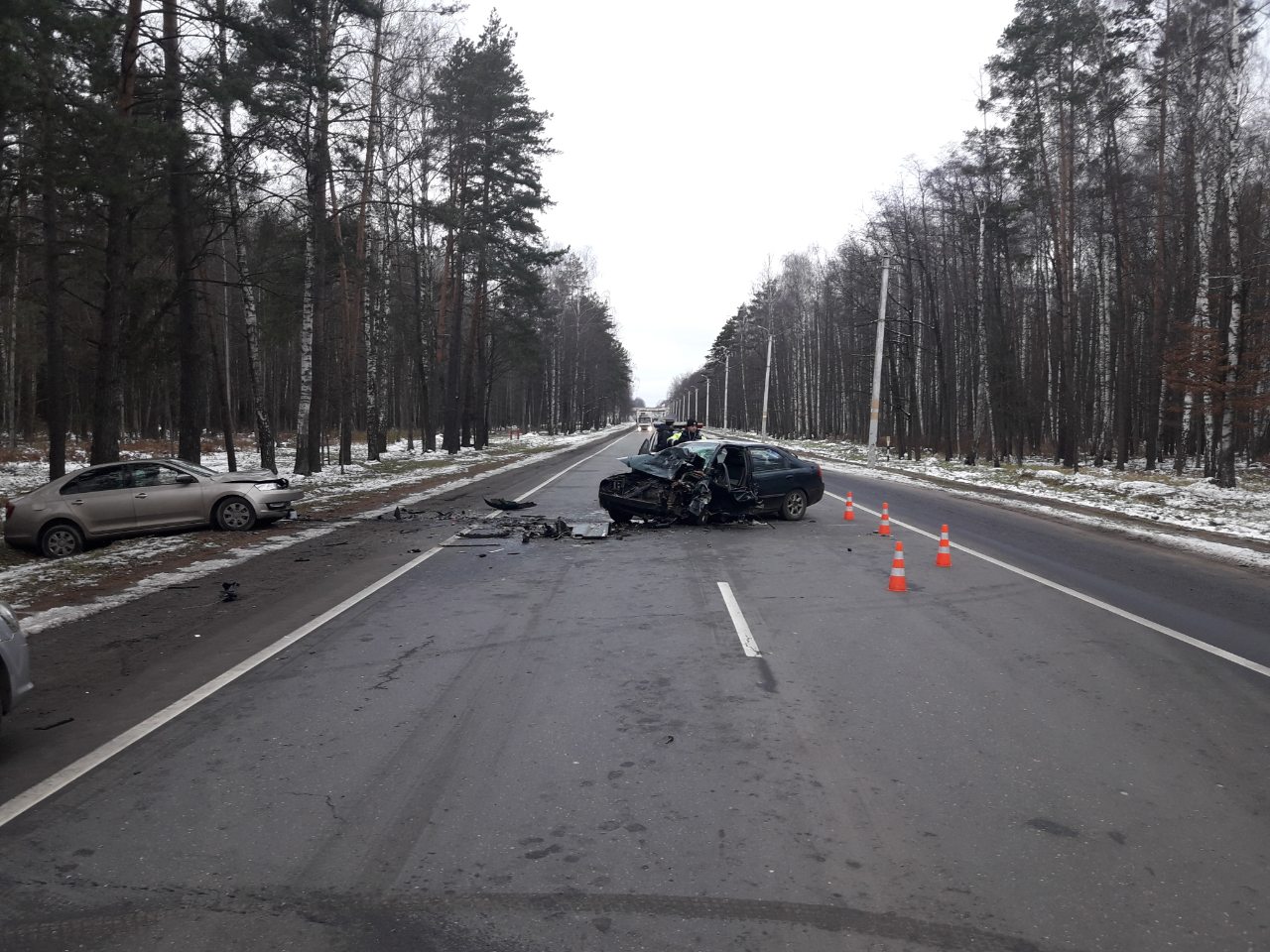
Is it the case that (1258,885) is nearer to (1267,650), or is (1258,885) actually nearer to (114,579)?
(1267,650)

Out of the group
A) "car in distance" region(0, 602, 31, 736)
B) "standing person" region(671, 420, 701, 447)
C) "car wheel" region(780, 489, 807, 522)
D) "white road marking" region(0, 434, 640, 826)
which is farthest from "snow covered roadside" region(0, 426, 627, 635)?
"car wheel" region(780, 489, 807, 522)

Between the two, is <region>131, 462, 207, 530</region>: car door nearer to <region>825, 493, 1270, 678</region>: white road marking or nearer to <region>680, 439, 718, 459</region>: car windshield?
<region>680, 439, 718, 459</region>: car windshield

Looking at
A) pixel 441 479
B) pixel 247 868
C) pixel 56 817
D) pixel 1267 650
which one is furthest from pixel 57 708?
pixel 441 479

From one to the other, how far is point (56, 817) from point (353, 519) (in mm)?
12844

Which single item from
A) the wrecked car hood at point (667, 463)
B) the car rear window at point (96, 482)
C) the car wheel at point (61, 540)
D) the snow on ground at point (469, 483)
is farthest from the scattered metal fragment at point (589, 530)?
the car wheel at point (61, 540)

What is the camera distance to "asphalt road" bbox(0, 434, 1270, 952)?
3.27m

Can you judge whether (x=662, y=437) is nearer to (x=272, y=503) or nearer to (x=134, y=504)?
(x=272, y=503)

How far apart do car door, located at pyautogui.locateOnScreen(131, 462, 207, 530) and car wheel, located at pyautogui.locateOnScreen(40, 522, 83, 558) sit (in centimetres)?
89

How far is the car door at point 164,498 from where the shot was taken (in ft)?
46.5

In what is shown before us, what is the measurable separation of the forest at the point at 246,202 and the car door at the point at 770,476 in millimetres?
9941

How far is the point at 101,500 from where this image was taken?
543 inches

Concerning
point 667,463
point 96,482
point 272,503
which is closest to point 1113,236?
point 667,463

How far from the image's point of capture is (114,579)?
416 inches

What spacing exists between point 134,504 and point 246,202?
14.2 metres
